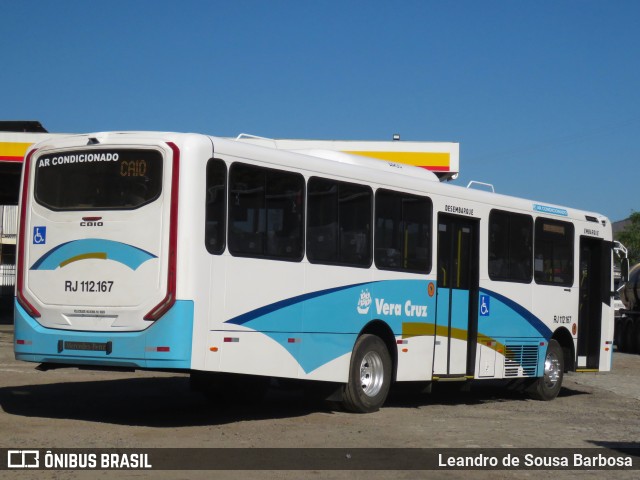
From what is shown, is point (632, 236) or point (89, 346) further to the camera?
point (632, 236)

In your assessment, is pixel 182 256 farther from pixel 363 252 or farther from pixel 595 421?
pixel 595 421

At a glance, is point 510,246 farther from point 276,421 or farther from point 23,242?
point 23,242

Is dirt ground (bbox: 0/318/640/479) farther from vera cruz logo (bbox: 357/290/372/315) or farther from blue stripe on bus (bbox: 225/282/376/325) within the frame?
vera cruz logo (bbox: 357/290/372/315)

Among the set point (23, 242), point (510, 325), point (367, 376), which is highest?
point (23, 242)

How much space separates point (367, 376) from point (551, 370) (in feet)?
16.6

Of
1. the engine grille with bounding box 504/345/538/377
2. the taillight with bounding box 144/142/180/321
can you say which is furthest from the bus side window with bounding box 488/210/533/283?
the taillight with bounding box 144/142/180/321

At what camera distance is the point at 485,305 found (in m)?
16.0

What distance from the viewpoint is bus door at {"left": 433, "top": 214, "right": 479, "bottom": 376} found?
15.1 metres

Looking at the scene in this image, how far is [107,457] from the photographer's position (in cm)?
938

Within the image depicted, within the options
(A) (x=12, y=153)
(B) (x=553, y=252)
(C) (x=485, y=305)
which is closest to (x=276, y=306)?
(C) (x=485, y=305)

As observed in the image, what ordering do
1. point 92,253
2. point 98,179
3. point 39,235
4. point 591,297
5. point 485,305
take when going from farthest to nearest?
point 591,297 → point 485,305 → point 39,235 → point 98,179 → point 92,253

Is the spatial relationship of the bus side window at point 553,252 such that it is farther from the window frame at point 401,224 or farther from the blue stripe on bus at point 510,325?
the window frame at point 401,224

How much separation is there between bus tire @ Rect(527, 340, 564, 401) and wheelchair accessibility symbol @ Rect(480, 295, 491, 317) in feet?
6.85

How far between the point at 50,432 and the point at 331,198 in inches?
171
